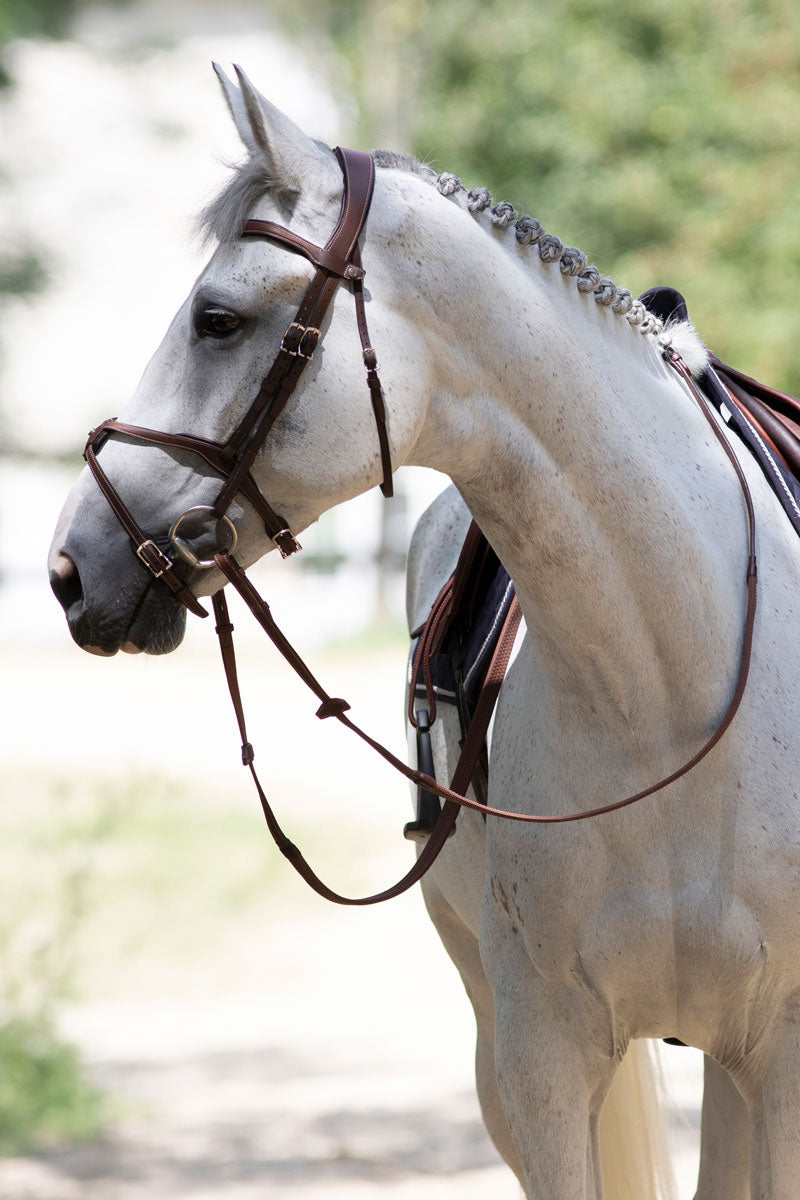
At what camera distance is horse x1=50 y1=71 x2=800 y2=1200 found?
1804 mm

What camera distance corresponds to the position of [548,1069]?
6.84 ft

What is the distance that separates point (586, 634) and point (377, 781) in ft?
26.5

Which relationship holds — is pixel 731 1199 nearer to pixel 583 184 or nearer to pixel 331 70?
pixel 583 184

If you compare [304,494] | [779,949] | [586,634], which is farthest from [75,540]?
[779,949]

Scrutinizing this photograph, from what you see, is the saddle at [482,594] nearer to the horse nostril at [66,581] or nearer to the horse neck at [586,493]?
the horse neck at [586,493]

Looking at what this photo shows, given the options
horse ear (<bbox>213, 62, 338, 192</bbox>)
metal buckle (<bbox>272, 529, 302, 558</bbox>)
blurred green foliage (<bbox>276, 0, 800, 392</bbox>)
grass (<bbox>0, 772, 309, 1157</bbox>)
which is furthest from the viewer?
blurred green foliage (<bbox>276, 0, 800, 392</bbox>)

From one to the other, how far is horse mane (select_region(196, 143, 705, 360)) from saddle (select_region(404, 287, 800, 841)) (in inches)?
12.7

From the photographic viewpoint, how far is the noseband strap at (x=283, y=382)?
176cm

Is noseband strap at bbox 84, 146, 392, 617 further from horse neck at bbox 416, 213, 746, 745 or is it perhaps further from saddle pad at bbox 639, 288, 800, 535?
saddle pad at bbox 639, 288, 800, 535

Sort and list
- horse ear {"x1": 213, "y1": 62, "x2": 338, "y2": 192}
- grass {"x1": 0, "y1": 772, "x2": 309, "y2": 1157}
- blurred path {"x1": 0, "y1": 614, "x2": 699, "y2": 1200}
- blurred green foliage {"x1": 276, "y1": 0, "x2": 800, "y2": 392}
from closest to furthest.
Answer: horse ear {"x1": 213, "y1": 62, "x2": 338, "y2": 192}
blurred path {"x1": 0, "y1": 614, "x2": 699, "y2": 1200}
grass {"x1": 0, "y1": 772, "x2": 309, "y2": 1157}
blurred green foliage {"x1": 276, "y1": 0, "x2": 800, "y2": 392}

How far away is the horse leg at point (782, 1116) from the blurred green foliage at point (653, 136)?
39.9 ft

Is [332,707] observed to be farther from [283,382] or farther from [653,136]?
[653,136]

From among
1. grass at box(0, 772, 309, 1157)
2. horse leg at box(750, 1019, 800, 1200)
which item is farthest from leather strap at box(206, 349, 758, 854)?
grass at box(0, 772, 309, 1157)

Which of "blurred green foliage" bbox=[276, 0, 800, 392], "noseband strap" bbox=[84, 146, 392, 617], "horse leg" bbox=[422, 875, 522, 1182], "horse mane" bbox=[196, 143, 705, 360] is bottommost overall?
"horse leg" bbox=[422, 875, 522, 1182]
